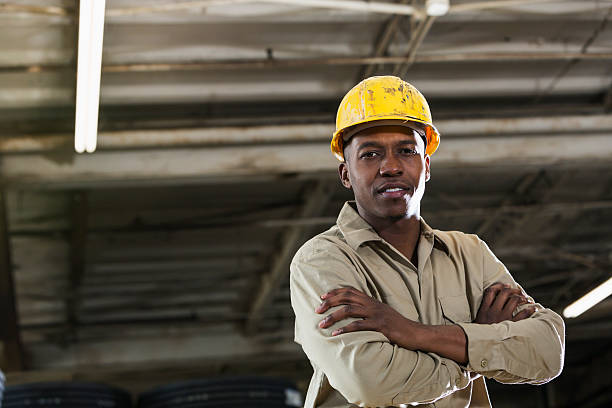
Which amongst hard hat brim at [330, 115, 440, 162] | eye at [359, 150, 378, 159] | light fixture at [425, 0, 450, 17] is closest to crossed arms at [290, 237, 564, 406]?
eye at [359, 150, 378, 159]

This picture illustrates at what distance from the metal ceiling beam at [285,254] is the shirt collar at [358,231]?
19.7 ft

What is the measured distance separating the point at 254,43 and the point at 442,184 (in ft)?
12.3

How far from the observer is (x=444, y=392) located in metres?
2.56

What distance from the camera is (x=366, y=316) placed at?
258 centimetres

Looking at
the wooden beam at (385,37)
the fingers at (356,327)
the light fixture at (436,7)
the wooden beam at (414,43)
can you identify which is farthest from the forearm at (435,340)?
the wooden beam at (385,37)

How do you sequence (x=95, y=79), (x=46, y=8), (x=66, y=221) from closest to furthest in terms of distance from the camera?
(x=95, y=79) → (x=46, y=8) → (x=66, y=221)

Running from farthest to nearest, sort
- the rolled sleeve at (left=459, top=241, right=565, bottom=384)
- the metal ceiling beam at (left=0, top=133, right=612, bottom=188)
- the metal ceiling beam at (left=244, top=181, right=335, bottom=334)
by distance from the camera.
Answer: the metal ceiling beam at (left=244, top=181, right=335, bottom=334)
the metal ceiling beam at (left=0, top=133, right=612, bottom=188)
the rolled sleeve at (left=459, top=241, right=565, bottom=384)

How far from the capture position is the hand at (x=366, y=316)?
2564 millimetres

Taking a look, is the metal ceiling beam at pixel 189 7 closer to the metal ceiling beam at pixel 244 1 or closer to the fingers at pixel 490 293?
the metal ceiling beam at pixel 244 1

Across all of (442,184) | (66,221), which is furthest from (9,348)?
(442,184)

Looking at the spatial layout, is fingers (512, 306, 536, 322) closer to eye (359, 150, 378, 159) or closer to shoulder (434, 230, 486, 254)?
shoulder (434, 230, 486, 254)

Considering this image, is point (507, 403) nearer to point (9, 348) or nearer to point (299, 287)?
point (9, 348)

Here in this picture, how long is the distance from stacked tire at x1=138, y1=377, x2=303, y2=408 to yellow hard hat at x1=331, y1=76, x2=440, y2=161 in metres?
2.90

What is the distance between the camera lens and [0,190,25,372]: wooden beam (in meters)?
7.77
